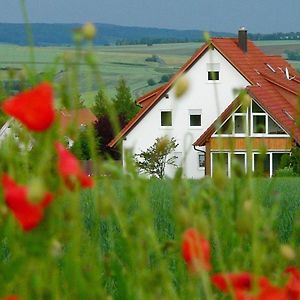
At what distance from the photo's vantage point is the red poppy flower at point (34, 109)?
2.65ft

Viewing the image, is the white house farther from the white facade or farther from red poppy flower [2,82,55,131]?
red poppy flower [2,82,55,131]

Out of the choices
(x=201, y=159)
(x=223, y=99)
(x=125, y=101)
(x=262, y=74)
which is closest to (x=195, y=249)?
(x=262, y=74)

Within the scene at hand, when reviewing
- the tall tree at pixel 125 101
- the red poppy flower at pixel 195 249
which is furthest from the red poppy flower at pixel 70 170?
the tall tree at pixel 125 101

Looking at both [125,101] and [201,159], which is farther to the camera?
[125,101]

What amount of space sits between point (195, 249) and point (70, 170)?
0.13m

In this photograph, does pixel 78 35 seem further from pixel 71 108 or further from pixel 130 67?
pixel 130 67

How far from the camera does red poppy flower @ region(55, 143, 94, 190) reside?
84 centimetres

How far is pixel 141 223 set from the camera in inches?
41.4

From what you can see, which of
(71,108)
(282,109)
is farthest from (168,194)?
(282,109)

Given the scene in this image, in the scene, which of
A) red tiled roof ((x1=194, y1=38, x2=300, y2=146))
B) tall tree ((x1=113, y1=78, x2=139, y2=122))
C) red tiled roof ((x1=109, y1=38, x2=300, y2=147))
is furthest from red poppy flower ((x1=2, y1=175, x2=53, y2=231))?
tall tree ((x1=113, y1=78, x2=139, y2=122))

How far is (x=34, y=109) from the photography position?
32.2 inches

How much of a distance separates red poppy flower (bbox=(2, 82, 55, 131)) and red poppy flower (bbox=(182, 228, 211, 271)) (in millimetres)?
163

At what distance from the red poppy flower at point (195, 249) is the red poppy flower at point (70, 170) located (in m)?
0.12

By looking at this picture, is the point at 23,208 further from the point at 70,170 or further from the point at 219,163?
the point at 219,163
